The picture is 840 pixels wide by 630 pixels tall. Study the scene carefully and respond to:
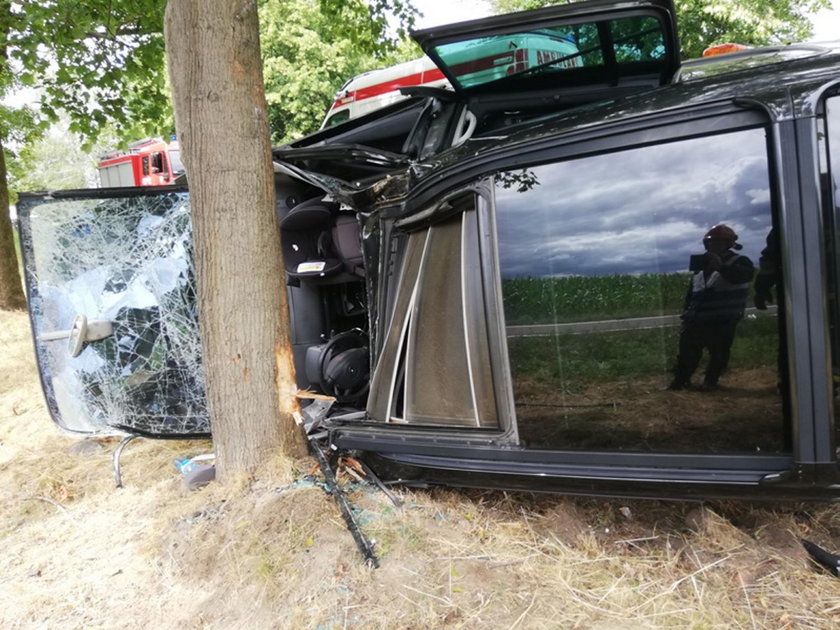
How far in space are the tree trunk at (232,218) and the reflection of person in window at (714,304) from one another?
68.2 inches

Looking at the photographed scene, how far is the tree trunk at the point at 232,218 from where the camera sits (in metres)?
2.68

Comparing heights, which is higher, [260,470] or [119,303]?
[119,303]

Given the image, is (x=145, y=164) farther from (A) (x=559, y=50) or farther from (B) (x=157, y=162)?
(A) (x=559, y=50)

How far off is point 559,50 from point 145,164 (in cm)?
1518

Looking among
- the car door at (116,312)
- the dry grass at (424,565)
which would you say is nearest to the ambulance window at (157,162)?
the car door at (116,312)

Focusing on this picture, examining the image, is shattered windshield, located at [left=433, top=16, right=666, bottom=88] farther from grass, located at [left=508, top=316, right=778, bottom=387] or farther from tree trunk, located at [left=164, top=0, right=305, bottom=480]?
grass, located at [left=508, top=316, right=778, bottom=387]

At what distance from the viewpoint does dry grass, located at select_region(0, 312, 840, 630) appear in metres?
1.93

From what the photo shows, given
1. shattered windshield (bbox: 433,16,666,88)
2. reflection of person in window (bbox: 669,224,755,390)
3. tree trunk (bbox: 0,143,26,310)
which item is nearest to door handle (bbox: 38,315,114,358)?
shattered windshield (bbox: 433,16,666,88)

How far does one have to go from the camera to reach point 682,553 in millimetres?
2150

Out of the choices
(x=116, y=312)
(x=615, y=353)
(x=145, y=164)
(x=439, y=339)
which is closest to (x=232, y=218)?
(x=439, y=339)

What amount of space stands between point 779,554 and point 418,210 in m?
1.89

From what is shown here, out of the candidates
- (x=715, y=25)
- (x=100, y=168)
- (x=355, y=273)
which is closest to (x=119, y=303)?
(x=355, y=273)

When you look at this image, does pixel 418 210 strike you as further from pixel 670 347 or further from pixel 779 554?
pixel 779 554

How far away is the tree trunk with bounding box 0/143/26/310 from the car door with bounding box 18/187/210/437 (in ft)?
21.5
